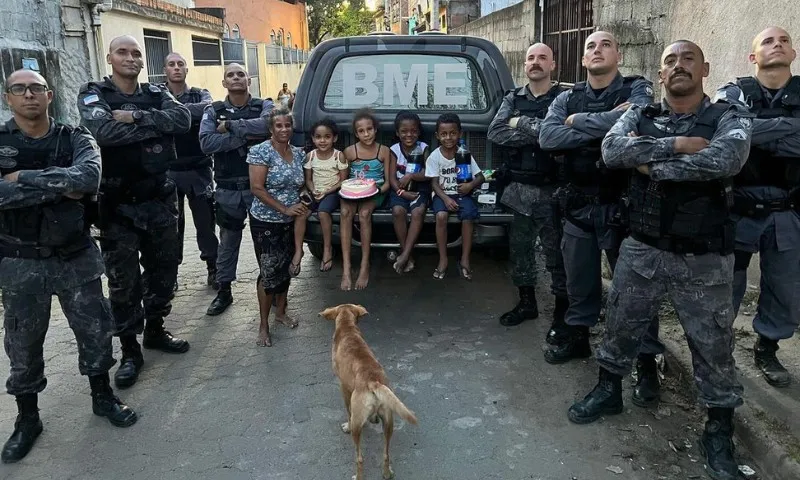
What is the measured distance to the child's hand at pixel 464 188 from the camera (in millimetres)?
4375

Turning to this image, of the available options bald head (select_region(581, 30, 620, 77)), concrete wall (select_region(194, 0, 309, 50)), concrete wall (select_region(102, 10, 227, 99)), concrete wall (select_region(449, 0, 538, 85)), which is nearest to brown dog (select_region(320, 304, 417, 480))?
bald head (select_region(581, 30, 620, 77))

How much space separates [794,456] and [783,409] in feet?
1.60

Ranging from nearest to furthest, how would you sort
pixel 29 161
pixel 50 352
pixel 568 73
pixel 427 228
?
pixel 29 161, pixel 50 352, pixel 427 228, pixel 568 73

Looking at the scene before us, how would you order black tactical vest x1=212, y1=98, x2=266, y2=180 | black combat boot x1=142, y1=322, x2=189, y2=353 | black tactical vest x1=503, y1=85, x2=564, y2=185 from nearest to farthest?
1. black tactical vest x1=503, y1=85, x2=564, y2=185
2. black combat boot x1=142, y1=322, x2=189, y2=353
3. black tactical vest x1=212, y1=98, x2=266, y2=180

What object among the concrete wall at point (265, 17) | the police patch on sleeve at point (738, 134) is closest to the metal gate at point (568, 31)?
the police patch on sleeve at point (738, 134)

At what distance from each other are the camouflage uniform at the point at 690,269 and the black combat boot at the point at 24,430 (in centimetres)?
305

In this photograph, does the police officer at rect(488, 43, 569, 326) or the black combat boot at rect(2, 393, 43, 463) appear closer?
the black combat boot at rect(2, 393, 43, 463)

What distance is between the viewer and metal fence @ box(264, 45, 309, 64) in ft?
82.4

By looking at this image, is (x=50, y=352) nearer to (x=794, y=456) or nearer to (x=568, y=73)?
(x=794, y=456)

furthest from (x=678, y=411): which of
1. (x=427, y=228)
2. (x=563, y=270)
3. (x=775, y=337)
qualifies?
(x=427, y=228)

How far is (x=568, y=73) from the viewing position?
8.77 meters

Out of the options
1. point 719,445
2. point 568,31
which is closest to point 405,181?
point 719,445

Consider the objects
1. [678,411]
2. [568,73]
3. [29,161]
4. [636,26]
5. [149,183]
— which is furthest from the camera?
[568,73]

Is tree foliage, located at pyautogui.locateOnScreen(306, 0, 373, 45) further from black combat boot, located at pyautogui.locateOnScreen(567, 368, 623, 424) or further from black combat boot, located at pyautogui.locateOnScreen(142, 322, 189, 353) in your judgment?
black combat boot, located at pyautogui.locateOnScreen(567, 368, 623, 424)
